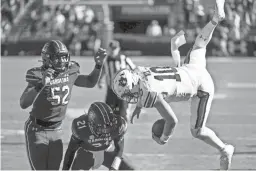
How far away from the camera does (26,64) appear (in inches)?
888

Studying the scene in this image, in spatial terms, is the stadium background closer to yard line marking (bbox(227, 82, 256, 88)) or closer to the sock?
yard line marking (bbox(227, 82, 256, 88))

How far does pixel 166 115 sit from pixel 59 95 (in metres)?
Answer: 1.19

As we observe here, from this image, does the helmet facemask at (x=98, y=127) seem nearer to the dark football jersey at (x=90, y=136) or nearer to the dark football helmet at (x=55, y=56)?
the dark football jersey at (x=90, y=136)

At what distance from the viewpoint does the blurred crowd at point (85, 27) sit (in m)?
25.4

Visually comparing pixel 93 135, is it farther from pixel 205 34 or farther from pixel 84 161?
pixel 205 34

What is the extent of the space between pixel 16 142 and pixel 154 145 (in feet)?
7.22

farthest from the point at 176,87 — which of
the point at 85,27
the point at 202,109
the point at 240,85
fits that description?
the point at 85,27

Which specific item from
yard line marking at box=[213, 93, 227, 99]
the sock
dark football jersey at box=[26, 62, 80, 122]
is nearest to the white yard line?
yard line marking at box=[213, 93, 227, 99]

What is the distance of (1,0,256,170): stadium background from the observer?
9.02 metres

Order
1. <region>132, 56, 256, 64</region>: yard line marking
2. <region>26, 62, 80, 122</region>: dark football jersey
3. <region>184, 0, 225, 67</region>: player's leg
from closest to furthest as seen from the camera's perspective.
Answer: <region>26, 62, 80, 122</region>: dark football jersey → <region>184, 0, 225, 67</region>: player's leg → <region>132, 56, 256, 64</region>: yard line marking

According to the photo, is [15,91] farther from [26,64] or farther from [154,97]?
[154,97]

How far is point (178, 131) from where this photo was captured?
10594 mm

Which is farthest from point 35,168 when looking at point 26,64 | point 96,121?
point 26,64

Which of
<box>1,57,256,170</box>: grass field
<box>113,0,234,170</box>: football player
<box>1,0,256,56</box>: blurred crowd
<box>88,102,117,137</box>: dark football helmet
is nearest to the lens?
<box>88,102,117,137</box>: dark football helmet
